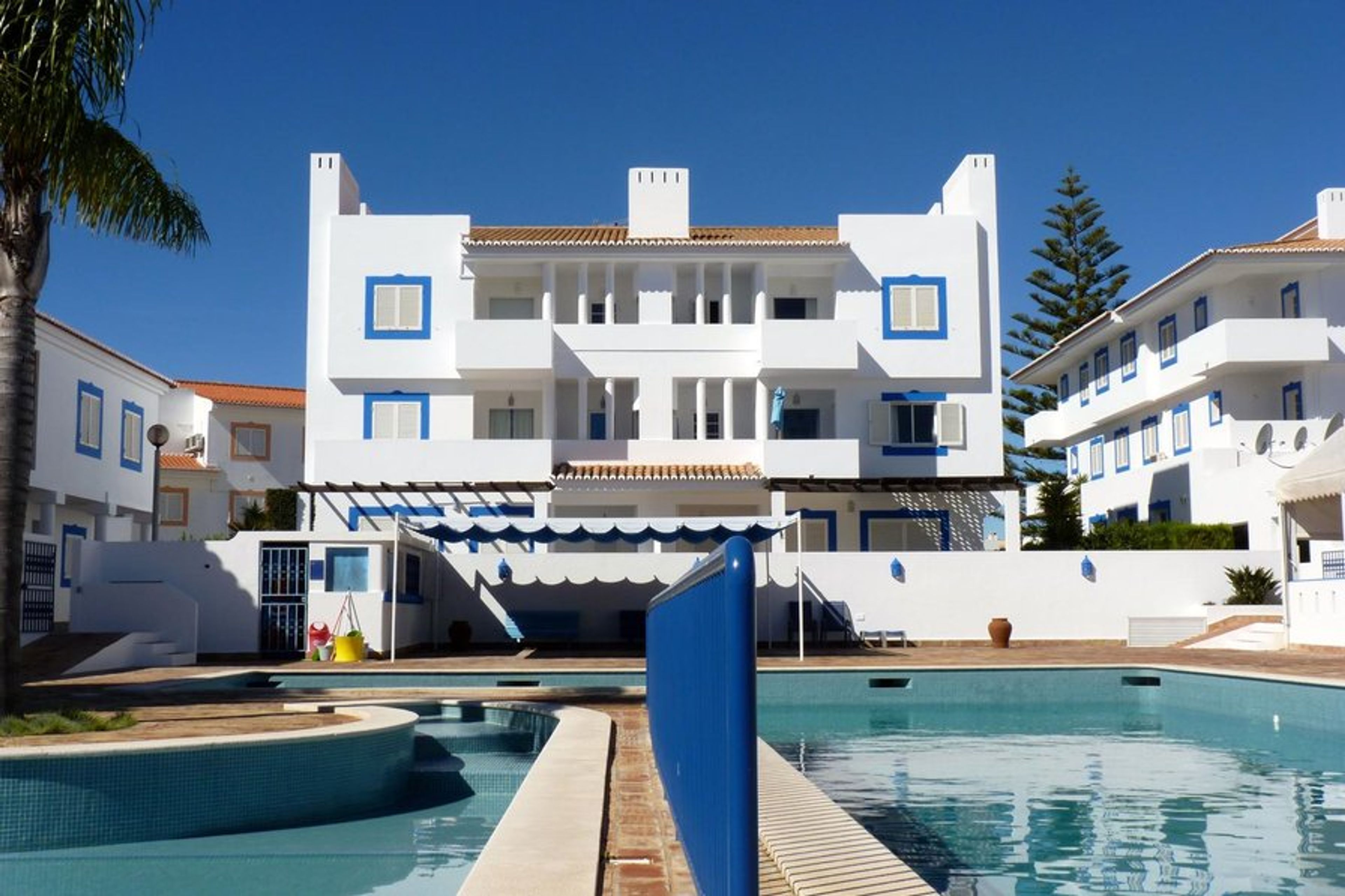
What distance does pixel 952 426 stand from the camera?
110ft

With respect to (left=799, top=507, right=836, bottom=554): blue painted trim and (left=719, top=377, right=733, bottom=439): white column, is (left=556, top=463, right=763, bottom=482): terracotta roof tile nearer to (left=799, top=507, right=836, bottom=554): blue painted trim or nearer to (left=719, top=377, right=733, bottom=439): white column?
(left=719, top=377, right=733, bottom=439): white column

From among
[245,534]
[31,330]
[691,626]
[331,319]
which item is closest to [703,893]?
[691,626]

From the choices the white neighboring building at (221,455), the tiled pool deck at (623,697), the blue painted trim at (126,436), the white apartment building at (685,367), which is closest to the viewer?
the tiled pool deck at (623,697)

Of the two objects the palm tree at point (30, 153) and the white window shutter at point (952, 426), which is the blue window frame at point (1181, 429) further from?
the palm tree at point (30, 153)

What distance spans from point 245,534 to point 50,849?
15712mm

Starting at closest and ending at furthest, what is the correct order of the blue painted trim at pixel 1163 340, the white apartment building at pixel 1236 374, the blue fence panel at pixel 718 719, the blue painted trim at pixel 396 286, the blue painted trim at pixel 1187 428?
the blue fence panel at pixel 718 719, the white apartment building at pixel 1236 374, the blue painted trim at pixel 396 286, the blue painted trim at pixel 1187 428, the blue painted trim at pixel 1163 340

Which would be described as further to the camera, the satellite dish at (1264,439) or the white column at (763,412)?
the white column at (763,412)

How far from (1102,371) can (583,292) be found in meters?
17.9

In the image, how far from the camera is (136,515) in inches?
1448

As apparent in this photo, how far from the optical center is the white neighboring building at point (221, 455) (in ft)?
166

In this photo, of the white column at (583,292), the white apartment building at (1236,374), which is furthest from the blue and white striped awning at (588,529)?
the white column at (583,292)

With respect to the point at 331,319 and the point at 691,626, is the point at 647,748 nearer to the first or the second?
the point at 691,626

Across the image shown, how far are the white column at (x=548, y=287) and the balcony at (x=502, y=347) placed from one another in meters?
1.36

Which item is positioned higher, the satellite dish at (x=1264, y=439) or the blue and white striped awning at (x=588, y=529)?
the satellite dish at (x=1264, y=439)
